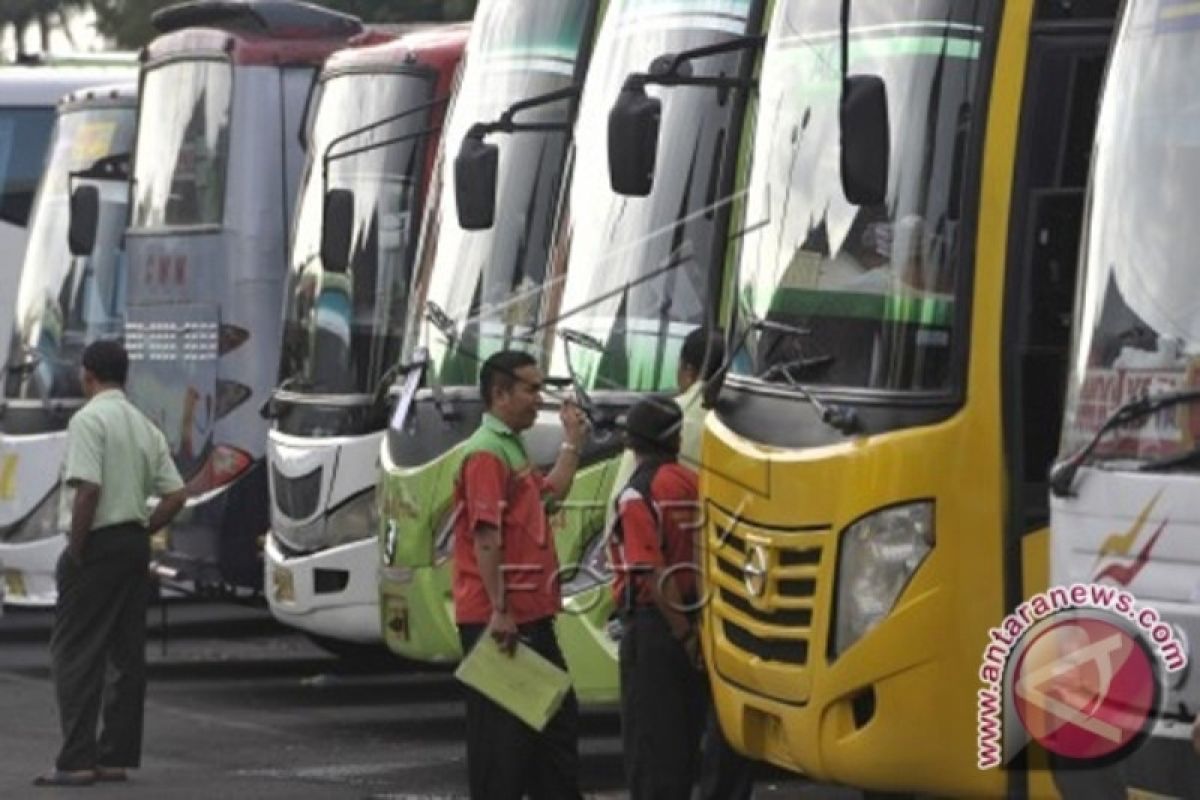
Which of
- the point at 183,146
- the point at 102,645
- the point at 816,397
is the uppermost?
the point at 816,397

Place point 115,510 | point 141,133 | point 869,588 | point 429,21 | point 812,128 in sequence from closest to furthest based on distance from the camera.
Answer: point 869,588
point 812,128
point 115,510
point 141,133
point 429,21

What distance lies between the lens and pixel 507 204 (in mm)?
16422

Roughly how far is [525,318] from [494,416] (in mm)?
3264

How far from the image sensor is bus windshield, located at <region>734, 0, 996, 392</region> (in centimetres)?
1166

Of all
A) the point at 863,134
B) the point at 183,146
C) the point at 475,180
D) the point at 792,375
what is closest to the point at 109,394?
the point at 475,180

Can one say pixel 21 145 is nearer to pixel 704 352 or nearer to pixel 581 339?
pixel 581 339

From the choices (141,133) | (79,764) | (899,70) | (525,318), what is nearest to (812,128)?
(899,70)

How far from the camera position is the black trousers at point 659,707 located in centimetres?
1305

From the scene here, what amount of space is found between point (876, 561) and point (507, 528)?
1.63 m

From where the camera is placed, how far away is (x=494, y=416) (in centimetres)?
1275

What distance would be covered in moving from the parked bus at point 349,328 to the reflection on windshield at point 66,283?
3.71 metres

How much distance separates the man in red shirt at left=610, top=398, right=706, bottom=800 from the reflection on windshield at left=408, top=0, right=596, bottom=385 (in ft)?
9.41

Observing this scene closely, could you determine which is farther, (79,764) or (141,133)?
(141,133)

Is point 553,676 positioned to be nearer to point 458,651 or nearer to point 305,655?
point 458,651
